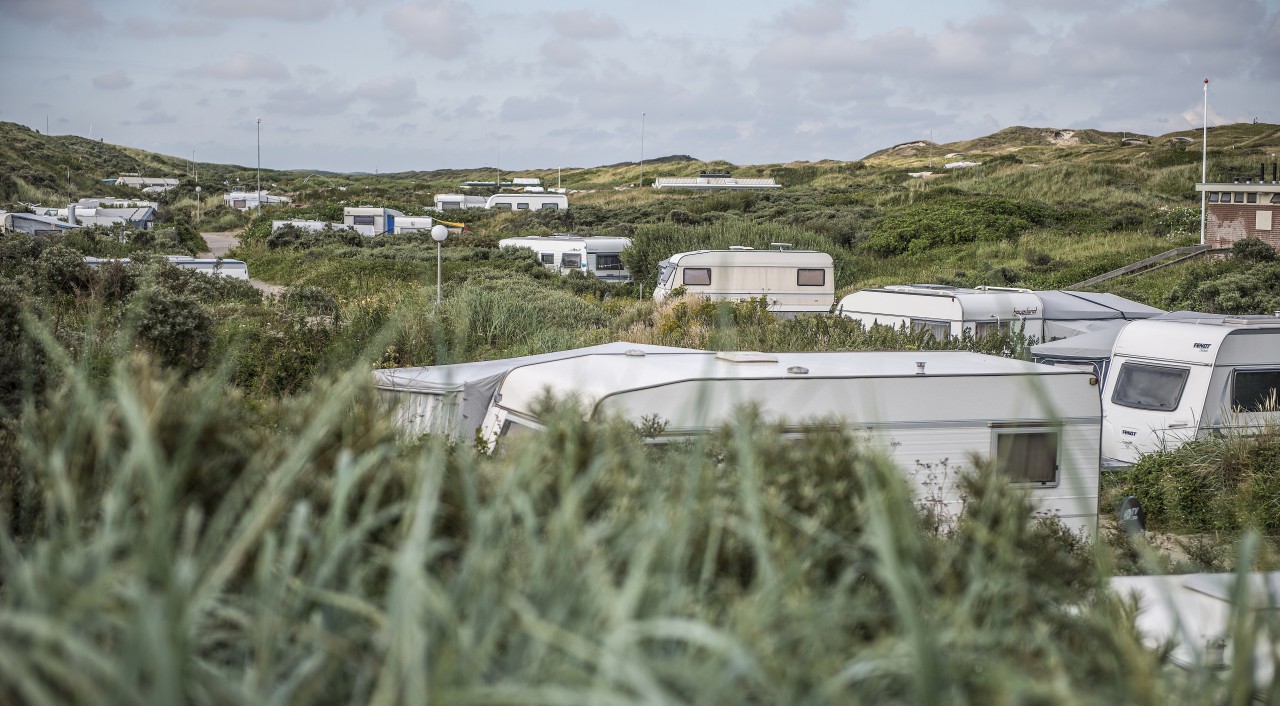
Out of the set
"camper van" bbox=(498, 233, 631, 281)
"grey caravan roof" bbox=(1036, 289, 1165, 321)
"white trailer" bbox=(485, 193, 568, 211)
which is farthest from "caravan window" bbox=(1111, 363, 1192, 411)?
"white trailer" bbox=(485, 193, 568, 211)

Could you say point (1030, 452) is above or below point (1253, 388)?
below

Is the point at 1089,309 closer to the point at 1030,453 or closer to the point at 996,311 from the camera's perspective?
the point at 996,311

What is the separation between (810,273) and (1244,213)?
478 inches

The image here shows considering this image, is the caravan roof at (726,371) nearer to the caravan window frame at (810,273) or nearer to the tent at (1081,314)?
the tent at (1081,314)

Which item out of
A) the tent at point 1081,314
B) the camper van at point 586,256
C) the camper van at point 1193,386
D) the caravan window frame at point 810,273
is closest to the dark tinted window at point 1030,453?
the camper van at point 1193,386

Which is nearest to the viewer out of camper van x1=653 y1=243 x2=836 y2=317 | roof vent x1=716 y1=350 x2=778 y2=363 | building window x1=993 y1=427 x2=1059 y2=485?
roof vent x1=716 y1=350 x2=778 y2=363

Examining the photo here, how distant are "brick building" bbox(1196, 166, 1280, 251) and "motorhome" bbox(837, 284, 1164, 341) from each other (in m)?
12.0

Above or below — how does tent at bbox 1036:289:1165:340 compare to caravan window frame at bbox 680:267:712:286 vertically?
below

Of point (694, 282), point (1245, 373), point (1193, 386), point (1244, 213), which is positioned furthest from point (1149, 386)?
point (1244, 213)

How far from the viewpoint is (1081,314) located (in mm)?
13922

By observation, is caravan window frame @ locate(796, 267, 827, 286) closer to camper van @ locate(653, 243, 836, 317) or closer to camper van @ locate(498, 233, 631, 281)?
camper van @ locate(653, 243, 836, 317)

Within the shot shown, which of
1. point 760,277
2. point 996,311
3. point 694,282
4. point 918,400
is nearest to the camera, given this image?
point 918,400

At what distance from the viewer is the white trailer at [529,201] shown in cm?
5225

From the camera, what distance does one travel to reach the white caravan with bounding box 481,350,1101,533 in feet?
19.0
